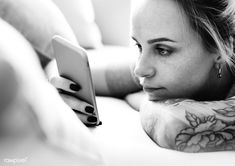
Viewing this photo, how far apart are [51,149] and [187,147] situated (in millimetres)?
298

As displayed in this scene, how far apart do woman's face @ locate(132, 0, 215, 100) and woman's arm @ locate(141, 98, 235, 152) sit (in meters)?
0.13

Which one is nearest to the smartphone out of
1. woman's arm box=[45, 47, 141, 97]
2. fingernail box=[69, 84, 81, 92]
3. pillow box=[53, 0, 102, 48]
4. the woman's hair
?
fingernail box=[69, 84, 81, 92]

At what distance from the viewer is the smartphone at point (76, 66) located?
0.81 m

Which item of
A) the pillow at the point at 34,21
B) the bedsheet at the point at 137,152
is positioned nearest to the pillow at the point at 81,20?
the pillow at the point at 34,21

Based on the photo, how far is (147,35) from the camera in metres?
0.89

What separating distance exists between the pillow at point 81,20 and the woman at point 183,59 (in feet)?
3.50

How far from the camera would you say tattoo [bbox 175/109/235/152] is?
0.75 m

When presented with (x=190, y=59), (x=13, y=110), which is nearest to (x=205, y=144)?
(x=190, y=59)

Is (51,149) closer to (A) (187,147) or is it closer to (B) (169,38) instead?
(A) (187,147)

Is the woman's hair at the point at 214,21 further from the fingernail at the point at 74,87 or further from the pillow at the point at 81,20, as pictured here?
the pillow at the point at 81,20

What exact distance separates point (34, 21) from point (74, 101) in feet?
1.61

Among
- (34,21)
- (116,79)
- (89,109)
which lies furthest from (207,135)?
(34,21)

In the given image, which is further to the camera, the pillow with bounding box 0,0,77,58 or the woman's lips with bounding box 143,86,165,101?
the pillow with bounding box 0,0,77,58

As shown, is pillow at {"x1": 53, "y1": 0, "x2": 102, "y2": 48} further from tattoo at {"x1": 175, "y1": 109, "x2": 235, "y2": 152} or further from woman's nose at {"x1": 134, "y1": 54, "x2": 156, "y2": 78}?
tattoo at {"x1": 175, "y1": 109, "x2": 235, "y2": 152}
